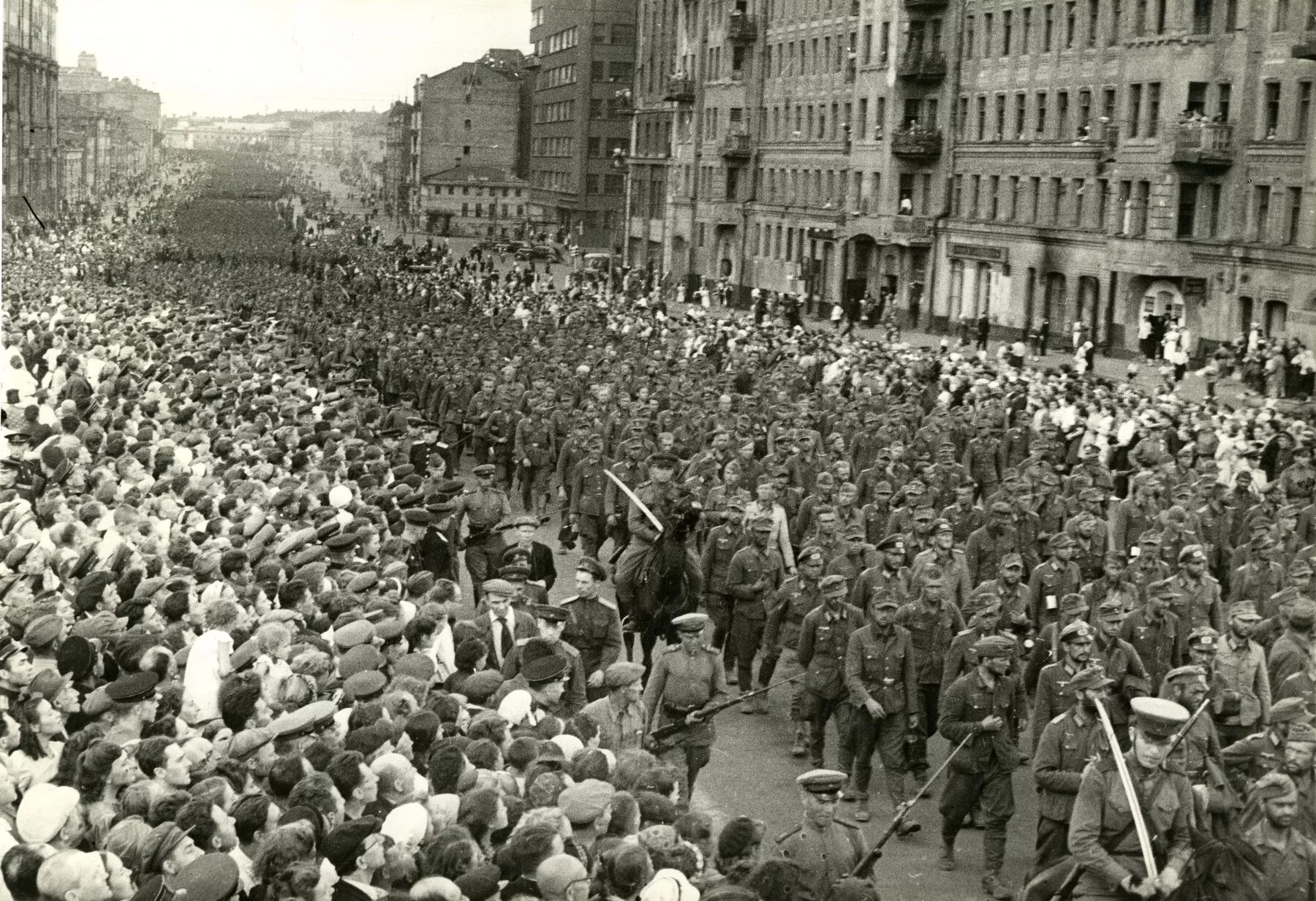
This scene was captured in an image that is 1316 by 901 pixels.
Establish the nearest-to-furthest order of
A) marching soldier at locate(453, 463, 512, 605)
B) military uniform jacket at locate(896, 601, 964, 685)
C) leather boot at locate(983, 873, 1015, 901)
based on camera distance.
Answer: leather boot at locate(983, 873, 1015, 901) < military uniform jacket at locate(896, 601, 964, 685) < marching soldier at locate(453, 463, 512, 605)

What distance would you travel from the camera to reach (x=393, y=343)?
Answer: 35000 millimetres

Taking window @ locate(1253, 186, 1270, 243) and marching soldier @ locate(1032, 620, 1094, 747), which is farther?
window @ locate(1253, 186, 1270, 243)

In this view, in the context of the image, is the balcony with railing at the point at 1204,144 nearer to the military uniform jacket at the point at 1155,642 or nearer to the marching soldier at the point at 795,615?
the marching soldier at the point at 795,615

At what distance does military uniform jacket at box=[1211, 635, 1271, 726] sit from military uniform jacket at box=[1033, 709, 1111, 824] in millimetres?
2006

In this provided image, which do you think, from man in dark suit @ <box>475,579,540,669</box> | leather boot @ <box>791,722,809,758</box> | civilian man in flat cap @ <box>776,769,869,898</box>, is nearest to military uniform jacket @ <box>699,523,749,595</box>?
leather boot @ <box>791,722,809,758</box>

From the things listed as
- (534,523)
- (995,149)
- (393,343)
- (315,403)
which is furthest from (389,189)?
(534,523)

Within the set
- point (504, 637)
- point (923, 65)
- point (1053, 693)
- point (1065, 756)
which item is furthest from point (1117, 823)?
point (923, 65)

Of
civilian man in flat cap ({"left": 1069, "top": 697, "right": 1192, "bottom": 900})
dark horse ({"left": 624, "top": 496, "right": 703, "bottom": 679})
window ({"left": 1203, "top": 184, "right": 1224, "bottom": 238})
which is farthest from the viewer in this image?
window ({"left": 1203, "top": 184, "right": 1224, "bottom": 238})

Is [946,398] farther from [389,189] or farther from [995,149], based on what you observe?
[389,189]

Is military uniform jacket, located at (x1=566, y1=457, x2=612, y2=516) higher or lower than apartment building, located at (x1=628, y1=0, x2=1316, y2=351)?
lower

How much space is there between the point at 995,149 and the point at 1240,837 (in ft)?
162

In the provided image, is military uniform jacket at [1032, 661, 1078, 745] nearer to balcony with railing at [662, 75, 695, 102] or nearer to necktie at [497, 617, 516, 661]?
necktie at [497, 617, 516, 661]

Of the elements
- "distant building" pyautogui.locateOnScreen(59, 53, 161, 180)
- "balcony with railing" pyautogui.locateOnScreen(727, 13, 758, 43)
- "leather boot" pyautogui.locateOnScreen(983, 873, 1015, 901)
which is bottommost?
"leather boot" pyautogui.locateOnScreen(983, 873, 1015, 901)

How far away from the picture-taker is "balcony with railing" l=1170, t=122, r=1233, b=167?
4450 cm
